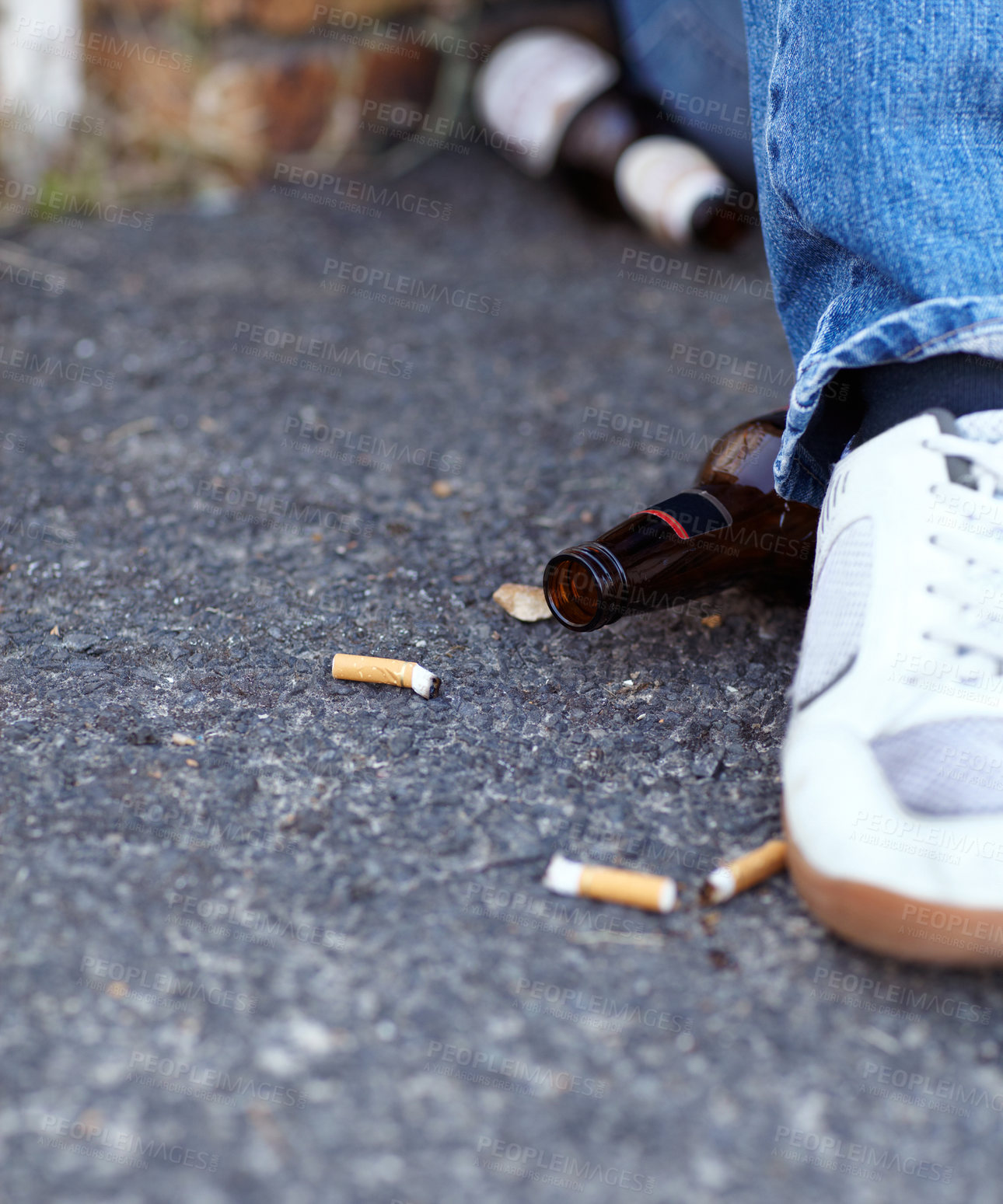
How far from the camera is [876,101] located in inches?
38.3

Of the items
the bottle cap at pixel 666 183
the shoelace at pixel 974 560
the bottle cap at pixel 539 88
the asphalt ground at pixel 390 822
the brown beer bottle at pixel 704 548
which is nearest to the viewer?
the asphalt ground at pixel 390 822

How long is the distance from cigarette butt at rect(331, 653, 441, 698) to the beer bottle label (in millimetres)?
Answer: 276

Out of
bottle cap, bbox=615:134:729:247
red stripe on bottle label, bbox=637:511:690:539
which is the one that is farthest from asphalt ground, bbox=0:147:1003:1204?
bottle cap, bbox=615:134:729:247

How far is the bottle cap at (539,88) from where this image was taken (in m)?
2.43

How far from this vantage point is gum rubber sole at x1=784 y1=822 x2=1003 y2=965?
78cm

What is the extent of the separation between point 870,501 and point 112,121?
1.96m

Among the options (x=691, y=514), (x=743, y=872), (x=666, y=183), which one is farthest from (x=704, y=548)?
(x=666, y=183)

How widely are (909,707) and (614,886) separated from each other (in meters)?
0.27

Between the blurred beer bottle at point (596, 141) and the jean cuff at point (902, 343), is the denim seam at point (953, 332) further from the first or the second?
the blurred beer bottle at point (596, 141)

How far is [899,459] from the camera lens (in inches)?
37.1

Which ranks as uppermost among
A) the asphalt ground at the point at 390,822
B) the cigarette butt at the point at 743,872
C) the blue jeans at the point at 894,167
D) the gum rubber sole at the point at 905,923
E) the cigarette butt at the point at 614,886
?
Answer: the blue jeans at the point at 894,167

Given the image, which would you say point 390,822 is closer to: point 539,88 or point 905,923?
point 905,923

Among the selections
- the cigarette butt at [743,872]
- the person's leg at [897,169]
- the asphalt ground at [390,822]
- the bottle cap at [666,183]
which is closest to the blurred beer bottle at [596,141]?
the bottle cap at [666,183]

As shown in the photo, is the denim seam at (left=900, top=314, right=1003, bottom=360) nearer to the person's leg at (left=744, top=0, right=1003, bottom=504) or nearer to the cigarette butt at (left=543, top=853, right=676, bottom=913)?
the person's leg at (left=744, top=0, right=1003, bottom=504)
